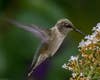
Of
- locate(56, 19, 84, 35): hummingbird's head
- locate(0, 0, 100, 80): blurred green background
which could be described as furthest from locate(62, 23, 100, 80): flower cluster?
locate(0, 0, 100, 80): blurred green background

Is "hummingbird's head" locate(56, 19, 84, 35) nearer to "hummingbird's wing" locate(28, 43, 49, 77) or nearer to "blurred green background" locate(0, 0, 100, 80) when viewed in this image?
"hummingbird's wing" locate(28, 43, 49, 77)

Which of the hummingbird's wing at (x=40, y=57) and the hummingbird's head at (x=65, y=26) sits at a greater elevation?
the hummingbird's head at (x=65, y=26)

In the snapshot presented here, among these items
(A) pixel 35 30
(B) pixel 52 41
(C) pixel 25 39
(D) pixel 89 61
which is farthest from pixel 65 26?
(C) pixel 25 39

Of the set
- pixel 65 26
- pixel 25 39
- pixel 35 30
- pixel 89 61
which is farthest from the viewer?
pixel 25 39

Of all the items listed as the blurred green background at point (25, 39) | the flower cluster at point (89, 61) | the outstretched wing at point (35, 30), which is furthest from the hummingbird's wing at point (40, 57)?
the blurred green background at point (25, 39)

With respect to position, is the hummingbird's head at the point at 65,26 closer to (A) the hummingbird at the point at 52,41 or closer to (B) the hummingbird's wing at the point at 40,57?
(A) the hummingbird at the point at 52,41

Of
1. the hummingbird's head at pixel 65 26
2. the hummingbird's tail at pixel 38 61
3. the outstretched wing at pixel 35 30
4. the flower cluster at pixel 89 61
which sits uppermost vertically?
the hummingbird's head at pixel 65 26

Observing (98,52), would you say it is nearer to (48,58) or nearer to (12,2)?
(48,58)

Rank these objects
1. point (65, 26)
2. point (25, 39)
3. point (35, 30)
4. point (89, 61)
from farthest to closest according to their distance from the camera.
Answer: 1. point (25, 39)
2. point (65, 26)
3. point (35, 30)
4. point (89, 61)

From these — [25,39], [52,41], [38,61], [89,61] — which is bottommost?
[89,61]

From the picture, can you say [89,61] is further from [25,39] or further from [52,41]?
[25,39]

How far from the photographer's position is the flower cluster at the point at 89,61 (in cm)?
356

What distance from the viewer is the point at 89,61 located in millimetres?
3648

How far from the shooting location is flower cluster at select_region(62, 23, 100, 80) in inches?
140
